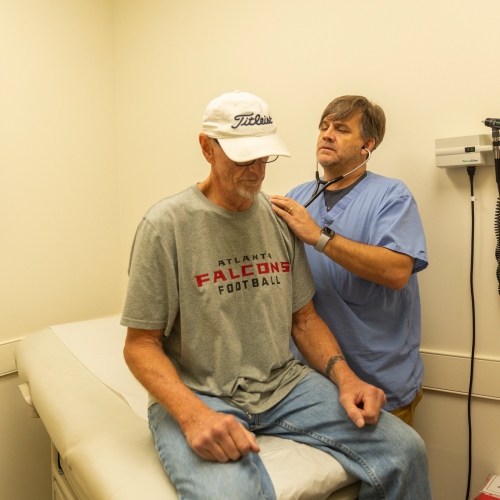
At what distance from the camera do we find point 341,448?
1.10m

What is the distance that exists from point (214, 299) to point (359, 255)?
1.43ft

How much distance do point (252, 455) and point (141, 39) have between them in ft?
6.54

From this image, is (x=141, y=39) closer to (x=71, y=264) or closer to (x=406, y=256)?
(x=71, y=264)

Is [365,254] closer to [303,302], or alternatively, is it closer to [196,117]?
[303,302]

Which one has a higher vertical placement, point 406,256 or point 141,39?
point 141,39

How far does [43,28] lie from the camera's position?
2.04 meters

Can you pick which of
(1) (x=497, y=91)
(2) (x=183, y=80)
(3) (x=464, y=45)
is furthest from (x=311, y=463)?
(2) (x=183, y=80)

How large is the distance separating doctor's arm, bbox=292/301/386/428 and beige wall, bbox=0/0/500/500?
528 mm

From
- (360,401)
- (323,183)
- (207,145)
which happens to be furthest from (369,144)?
(360,401)

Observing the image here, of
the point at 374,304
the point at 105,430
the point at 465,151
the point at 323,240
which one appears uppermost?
the point at 465,151

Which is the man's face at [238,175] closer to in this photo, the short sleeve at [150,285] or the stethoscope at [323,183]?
the short sleeve at [150,285]

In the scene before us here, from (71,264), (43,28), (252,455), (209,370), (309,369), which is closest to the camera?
(252,455)

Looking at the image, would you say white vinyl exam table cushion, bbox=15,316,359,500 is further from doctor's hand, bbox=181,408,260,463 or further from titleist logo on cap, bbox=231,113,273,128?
Answer: titleist logo on cap, bbox=231,113,273,128

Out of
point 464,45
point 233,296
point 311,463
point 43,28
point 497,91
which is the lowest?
point 311,463
